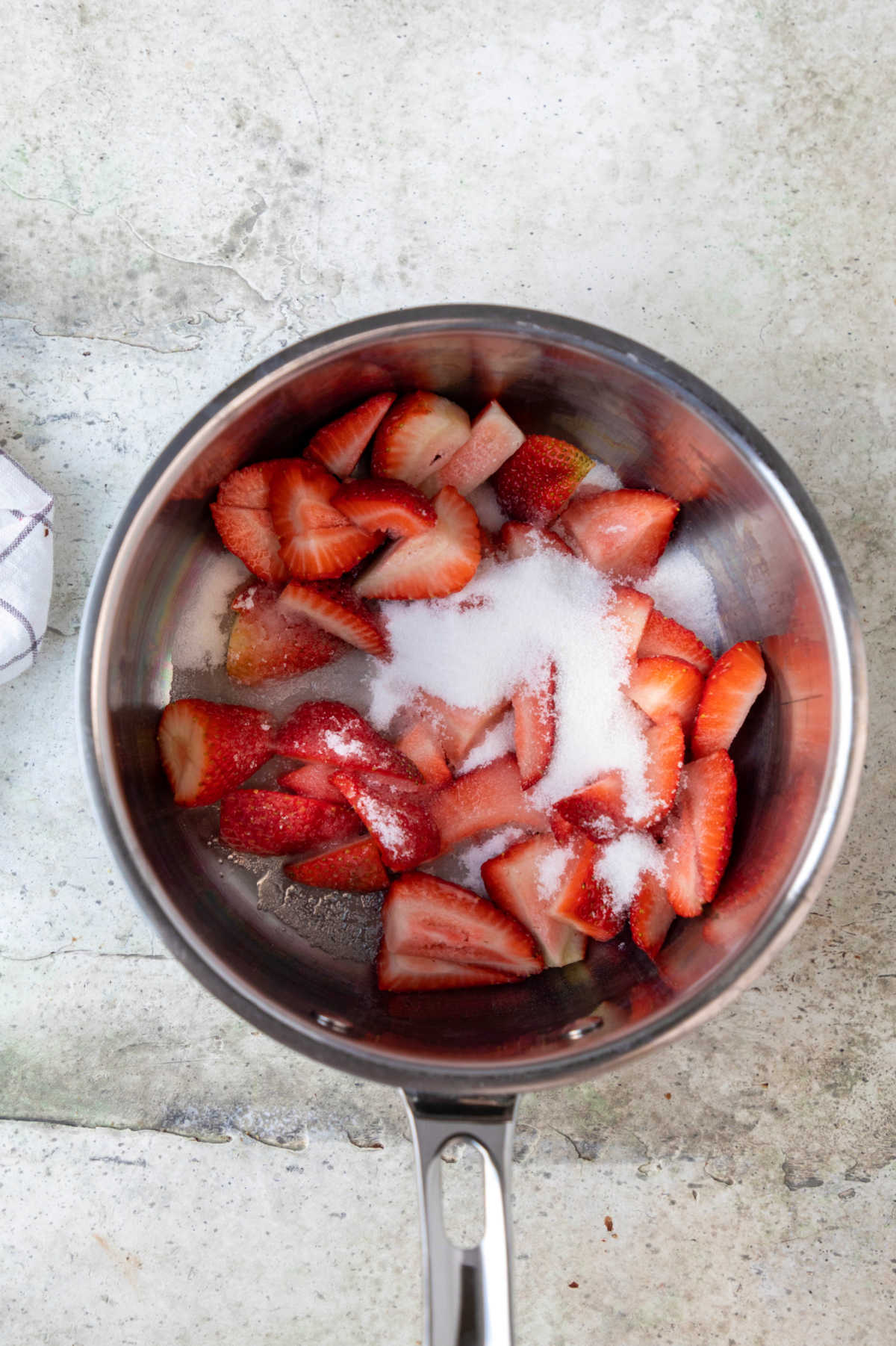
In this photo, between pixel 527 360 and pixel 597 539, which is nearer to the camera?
pixel 527 360

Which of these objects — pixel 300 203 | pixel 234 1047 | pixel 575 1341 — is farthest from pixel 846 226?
pixel 575 1341

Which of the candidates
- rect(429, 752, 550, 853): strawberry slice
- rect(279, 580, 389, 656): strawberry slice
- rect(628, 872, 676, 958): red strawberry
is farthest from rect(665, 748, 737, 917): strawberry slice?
rect(279, 580, 389, 656): strawberry slice

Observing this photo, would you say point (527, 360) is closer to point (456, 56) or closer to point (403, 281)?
point (403, 281)

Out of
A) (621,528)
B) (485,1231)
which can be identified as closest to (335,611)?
(621,528)

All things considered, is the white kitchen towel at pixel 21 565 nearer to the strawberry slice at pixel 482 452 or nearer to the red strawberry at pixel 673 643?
the strawberry slice at pixel 482 452

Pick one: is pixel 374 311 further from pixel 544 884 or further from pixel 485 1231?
pixel 485 1231

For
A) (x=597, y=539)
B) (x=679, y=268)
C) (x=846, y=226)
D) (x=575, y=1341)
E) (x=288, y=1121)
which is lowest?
(x=575, y=1341)

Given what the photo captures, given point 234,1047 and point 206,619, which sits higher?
point 206,619
